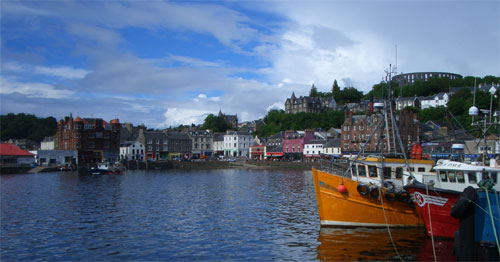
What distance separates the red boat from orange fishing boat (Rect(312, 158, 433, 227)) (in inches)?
57.1

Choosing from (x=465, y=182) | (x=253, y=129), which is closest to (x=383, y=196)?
(x=465, y=182)

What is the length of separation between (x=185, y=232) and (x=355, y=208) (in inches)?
439

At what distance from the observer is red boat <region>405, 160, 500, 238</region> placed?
23.0 meters

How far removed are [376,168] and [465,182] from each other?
5429mm

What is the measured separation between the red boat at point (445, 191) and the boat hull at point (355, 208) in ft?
6.32

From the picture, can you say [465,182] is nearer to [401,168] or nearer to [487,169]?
[487,169]

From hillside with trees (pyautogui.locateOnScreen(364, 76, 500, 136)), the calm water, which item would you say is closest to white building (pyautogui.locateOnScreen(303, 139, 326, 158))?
hillside with trees (pyautogui.locateOnScreen(364, 76, 500, 136))

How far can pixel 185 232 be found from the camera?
27297 mm

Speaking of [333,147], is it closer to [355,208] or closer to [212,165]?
[212,165]

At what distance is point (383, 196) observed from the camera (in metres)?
25.7

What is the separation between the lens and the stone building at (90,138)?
116250mm

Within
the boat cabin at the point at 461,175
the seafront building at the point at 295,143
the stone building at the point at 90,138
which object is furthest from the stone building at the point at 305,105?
the boat cabin at the point at 461,175

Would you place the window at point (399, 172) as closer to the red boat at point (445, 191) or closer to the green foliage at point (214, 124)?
the red boat at point (445, 191)

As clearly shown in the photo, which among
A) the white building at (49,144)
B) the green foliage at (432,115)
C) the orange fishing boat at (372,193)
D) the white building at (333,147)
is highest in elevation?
the green foliage at (432,115)
